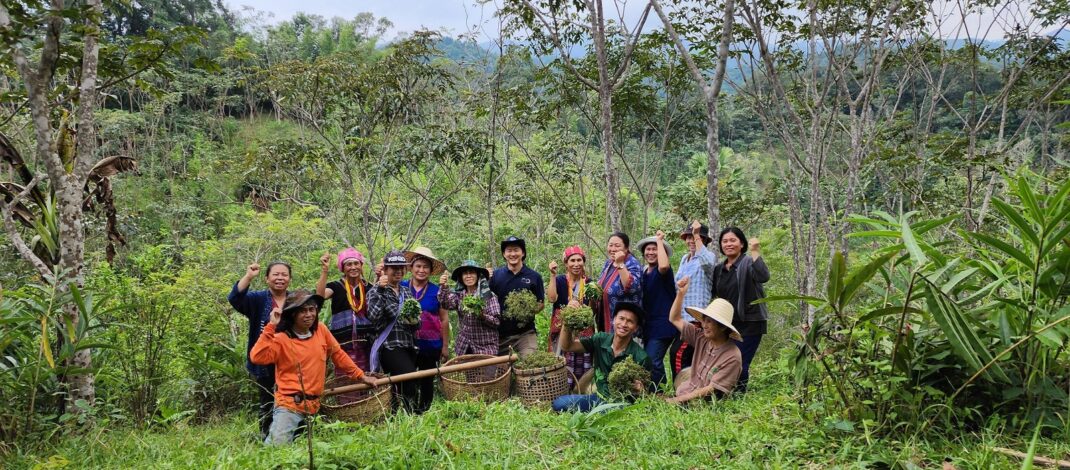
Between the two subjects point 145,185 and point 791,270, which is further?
point 145,185

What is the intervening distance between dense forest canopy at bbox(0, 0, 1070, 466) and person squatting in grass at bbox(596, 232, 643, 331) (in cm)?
126

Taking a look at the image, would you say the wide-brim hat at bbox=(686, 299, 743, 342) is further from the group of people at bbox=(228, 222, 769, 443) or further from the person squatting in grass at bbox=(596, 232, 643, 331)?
the person squatting in grass at bbox=(596, 232, 643, 331)

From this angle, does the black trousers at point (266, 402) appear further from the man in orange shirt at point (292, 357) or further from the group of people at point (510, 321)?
the man in orange shirt at point (292, 357)

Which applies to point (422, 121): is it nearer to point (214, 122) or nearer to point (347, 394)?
point (347, 394)

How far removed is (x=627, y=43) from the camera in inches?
297

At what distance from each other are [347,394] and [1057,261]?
396cm

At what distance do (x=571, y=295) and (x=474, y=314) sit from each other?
81 centimetres

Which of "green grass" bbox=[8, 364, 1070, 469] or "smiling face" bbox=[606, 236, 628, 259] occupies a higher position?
"smiling face" bbox=[606, 236, 628, 259]

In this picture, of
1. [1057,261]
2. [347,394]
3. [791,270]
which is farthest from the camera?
[791,270]

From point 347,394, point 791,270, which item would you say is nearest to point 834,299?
point 347,394

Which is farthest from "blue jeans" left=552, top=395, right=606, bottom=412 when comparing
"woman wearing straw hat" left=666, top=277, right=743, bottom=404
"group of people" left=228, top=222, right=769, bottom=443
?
"woman wearing straw hat" left=666, top=277, right=743, bottom=404

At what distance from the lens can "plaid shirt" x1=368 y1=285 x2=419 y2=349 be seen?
459 centimetres

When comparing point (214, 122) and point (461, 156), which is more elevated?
point (214, 122)

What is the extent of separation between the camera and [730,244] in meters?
4.64
